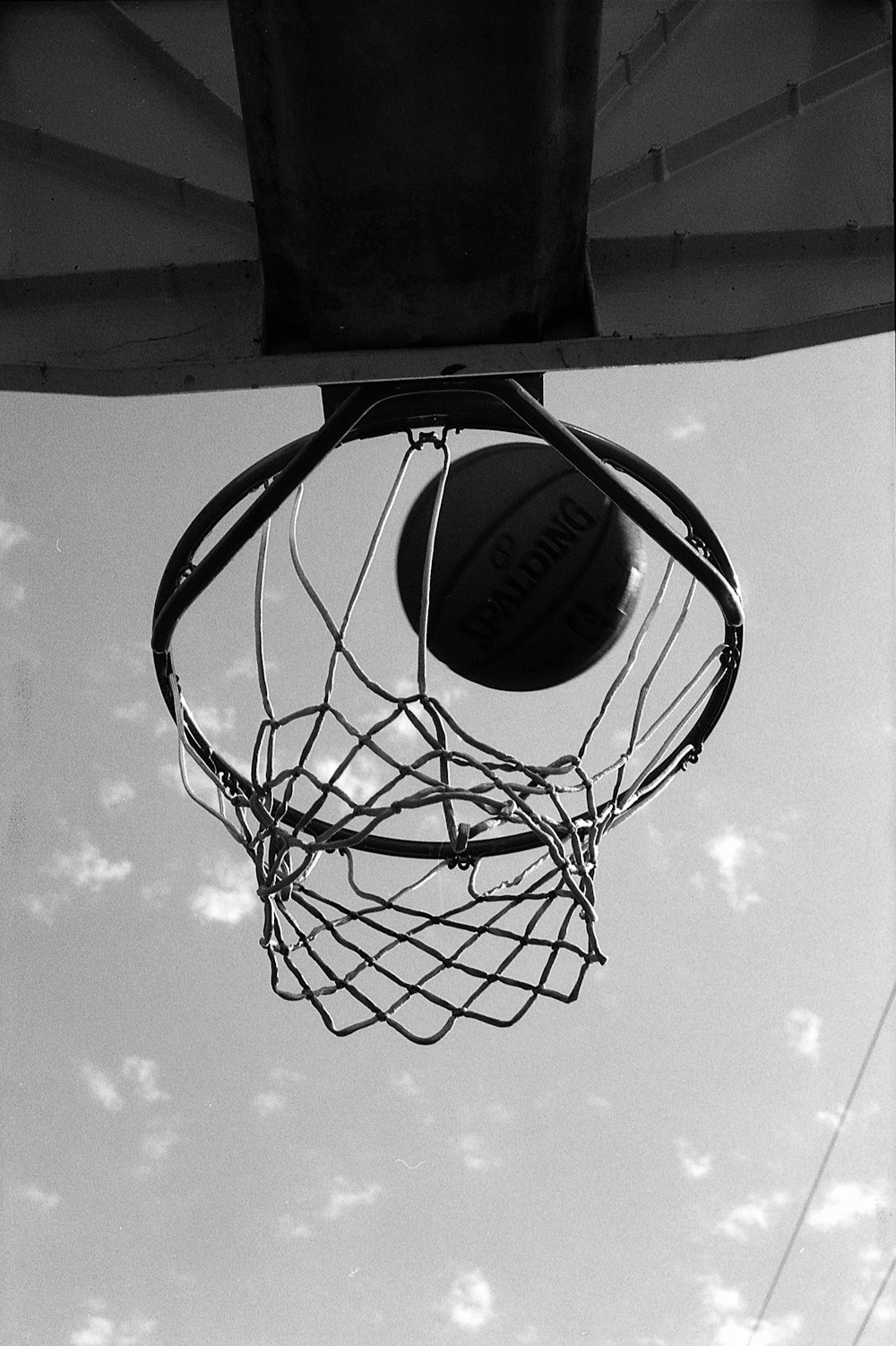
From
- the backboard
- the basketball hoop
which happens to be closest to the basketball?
the basketball hoop

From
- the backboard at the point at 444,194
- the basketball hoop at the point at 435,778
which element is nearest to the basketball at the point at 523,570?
the basketball hoop at the point at 435,778

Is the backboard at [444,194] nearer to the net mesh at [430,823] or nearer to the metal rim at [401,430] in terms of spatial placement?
the metal rim at [401,430]

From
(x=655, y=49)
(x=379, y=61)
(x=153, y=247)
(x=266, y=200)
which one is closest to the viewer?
(x=379, y=61)

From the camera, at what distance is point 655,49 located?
349 cm

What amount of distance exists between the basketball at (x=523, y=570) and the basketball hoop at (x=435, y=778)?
0.29 feet

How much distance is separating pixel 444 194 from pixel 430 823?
1.35 m

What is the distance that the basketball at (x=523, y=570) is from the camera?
9.95 feet

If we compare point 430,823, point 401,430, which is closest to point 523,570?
point 401,430

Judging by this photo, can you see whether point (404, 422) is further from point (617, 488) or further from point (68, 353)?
point (68, 353)

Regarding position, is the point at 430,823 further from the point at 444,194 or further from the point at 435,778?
the point at 444,194

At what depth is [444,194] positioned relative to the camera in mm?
2697

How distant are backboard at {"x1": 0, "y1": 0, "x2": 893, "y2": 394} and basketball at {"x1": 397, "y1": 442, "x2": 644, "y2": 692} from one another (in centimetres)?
38

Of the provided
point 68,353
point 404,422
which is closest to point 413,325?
point 404,422

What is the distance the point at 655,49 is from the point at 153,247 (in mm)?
1331
